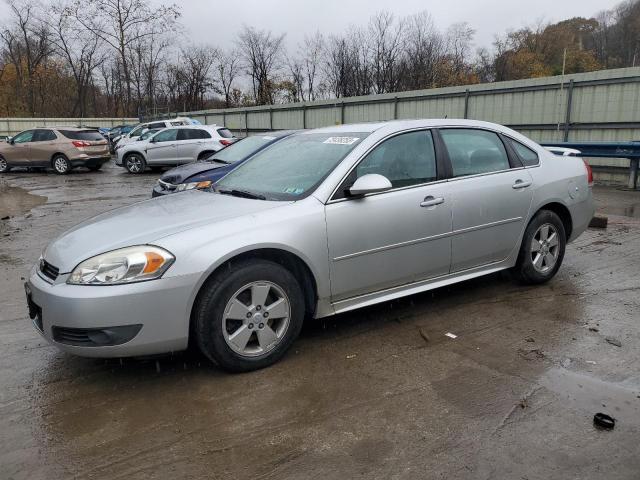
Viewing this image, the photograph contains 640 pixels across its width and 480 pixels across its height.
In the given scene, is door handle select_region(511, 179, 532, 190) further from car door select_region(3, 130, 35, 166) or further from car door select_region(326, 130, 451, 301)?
car door select_region(3, 130, 35, 166)

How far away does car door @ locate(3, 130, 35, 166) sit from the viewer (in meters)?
19.3

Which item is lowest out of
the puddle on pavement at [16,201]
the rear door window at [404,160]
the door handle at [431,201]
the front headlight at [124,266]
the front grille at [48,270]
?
the puddle on pavement at [16,201]

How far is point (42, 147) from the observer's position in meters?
19.0

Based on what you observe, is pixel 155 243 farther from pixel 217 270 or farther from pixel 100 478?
pixel 100 478

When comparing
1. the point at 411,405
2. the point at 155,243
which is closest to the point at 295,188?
the point at 155,243

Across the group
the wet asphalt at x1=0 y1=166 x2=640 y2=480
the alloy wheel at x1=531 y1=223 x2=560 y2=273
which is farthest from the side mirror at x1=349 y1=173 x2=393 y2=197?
the alloy wheel at x1=531 y1=223 x2=560 y2=273

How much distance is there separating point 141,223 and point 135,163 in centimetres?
1631

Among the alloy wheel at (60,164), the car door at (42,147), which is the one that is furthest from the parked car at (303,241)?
the car door at (42,147)

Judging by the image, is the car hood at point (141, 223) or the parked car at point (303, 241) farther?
the car hood at point (141, 223)

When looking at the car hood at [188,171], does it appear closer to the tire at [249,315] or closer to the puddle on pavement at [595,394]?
the tire at [249,315]

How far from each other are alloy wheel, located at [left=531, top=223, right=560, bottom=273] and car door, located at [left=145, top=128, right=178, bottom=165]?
1505cm

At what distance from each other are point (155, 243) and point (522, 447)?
7.47 ft

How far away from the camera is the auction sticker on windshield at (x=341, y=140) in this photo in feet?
13.5

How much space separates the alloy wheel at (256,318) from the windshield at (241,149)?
624 cm
